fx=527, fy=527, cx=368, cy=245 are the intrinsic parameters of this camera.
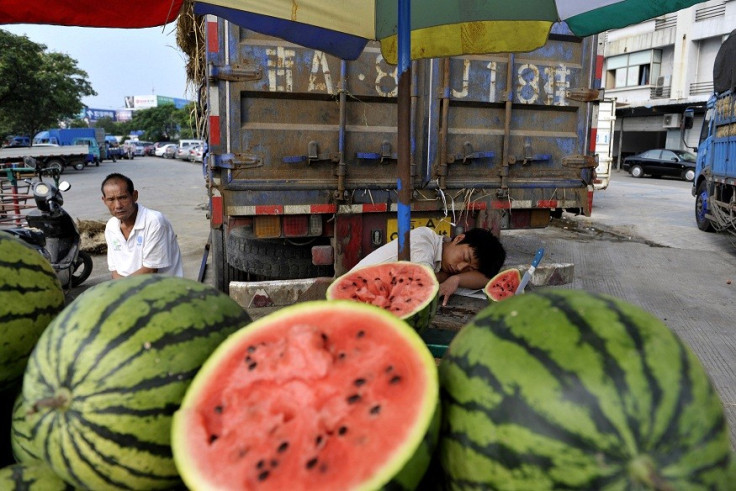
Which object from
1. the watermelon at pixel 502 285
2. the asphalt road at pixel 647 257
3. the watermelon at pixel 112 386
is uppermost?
the watermelon at pixel 112 386

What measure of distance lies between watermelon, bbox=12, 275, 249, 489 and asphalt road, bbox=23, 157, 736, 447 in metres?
3.78

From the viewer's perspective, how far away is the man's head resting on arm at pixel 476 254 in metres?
3.76

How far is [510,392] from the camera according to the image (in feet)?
3.14

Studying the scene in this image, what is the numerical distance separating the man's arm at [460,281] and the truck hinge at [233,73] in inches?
87.3

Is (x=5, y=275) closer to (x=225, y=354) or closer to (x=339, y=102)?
(x=225, y=354)

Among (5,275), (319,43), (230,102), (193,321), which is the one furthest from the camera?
(230,102)

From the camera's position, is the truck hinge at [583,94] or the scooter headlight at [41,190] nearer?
the truck hinge at [583,94]

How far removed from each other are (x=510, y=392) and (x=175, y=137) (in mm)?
85988

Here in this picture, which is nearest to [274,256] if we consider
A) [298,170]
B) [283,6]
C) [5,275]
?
[298,170]

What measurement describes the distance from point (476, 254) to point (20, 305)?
297 cm

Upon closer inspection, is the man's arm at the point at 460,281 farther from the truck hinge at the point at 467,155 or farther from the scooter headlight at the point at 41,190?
the scooter headlight at the point at 41,190

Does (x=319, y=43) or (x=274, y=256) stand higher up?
(x=319, y=43)

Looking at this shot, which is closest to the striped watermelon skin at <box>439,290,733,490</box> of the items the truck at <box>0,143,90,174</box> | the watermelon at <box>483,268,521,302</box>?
the watermelon at <box>483,268,521,302</box>

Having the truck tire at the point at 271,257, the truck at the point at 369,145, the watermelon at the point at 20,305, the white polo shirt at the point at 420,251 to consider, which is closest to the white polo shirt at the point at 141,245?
the truck at the point at 369,145
